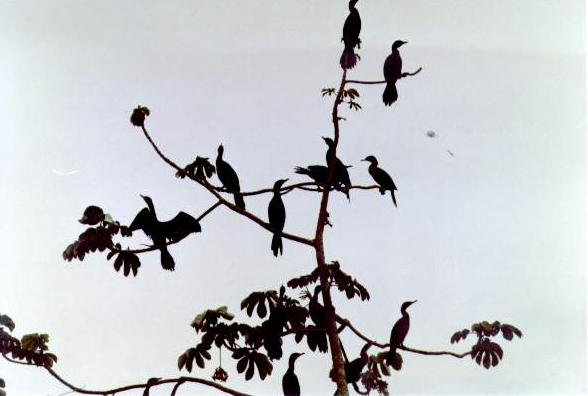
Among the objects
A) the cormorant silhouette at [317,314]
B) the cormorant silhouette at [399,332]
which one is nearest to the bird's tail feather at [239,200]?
the cormorant silhouette at [317,314]

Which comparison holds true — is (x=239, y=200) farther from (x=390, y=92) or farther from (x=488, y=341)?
(x=488, y=341)

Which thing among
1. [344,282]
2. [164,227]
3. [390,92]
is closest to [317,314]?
[344,282]

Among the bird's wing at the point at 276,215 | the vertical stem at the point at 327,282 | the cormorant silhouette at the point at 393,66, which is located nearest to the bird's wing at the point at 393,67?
the cormorant silhouette at the point at 393,66

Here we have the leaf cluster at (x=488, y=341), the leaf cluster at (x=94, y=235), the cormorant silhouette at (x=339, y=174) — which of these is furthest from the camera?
the leaf cluster at (x=488, y=341)

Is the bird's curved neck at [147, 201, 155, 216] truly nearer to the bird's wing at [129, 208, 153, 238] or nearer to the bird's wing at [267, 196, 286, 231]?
the bird's wing at [129, 208, 153, 238]

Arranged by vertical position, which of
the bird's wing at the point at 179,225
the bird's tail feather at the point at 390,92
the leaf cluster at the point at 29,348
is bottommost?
the leaf cluster at the point at 29,348

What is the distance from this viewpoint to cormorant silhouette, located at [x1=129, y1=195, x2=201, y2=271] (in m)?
0.92

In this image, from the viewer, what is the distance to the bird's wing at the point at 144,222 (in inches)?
35.9

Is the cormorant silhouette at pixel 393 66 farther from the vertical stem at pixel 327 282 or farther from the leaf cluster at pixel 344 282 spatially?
the leaf cluster at pixel 344 282

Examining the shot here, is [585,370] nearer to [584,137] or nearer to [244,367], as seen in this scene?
[584,137]

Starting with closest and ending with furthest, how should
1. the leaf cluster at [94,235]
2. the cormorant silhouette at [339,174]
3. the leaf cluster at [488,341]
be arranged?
the leaf cluster at [94,235]
the cormorant silhouette at [339,174]
the leaf cluster at [488,341]

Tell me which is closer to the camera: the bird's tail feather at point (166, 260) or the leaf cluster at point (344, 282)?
the bird's tail feather at point (166, 260)

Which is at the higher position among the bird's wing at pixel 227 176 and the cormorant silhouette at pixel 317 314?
the bird's wing at pixel 227 176

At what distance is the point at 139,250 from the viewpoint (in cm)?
93
